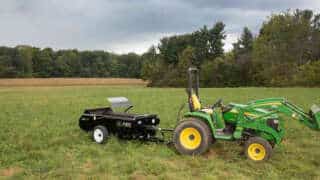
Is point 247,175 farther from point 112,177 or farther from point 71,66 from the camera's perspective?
point 71,66

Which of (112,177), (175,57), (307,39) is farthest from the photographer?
(175,57)

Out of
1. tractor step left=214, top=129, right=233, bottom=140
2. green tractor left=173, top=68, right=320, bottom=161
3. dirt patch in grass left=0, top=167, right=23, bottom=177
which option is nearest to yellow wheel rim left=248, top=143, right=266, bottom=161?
green tractor left=173, top=68, right=320, bottom=161

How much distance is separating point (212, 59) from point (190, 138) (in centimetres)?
6542

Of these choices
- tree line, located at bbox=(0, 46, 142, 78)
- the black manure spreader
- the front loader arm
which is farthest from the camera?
tree line, located at bbox=(0, 46, 142, 78)

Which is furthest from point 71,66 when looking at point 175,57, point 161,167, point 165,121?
point 161,167

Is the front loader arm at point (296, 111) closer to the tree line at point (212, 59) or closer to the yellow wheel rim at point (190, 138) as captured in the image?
the yellow wheel rim at point (190, 138)

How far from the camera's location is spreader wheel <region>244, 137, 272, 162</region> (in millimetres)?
8227

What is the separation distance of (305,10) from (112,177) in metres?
52.9

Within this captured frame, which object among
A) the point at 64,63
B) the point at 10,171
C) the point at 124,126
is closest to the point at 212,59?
the point at 64,63

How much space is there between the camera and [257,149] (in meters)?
8.35

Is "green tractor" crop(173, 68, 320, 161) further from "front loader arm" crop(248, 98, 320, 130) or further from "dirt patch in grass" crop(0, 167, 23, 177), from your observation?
"dirt patch in grass" crop(0, 167, 23, 177)

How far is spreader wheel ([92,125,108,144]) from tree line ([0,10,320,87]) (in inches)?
1565

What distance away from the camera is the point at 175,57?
252 feet

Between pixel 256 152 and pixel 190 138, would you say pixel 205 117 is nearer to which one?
pixel 190 138
